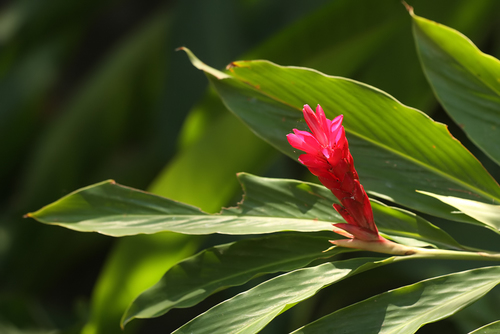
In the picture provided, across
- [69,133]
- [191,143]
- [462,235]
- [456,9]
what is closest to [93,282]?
[69,133]

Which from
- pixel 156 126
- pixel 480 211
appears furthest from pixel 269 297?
pixel 156 126

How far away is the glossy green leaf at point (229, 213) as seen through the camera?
0.38 m

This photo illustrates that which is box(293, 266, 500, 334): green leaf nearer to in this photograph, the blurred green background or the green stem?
the green stem

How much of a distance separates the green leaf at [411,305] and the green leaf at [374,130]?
61 mm

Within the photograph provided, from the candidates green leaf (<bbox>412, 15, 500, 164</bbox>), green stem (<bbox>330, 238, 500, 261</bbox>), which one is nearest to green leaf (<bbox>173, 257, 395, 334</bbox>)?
green stem (<bbox>330, 238, 500, 261</bbox>)

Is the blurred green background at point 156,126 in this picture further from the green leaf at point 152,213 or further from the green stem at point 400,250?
the green stem at point 400,250

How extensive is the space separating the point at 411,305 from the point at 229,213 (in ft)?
0.58

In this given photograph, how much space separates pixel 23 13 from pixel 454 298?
4.50 feet

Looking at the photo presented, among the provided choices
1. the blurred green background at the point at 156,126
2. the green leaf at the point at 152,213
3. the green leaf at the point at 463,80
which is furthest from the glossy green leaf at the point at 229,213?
the blurred green background at the point at 156,126

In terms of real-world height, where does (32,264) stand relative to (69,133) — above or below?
below

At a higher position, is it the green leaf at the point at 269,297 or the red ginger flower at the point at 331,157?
the red ginger flower at the point at 331,157

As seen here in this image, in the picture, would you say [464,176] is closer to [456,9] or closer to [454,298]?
[454,298]

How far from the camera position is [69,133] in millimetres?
1147

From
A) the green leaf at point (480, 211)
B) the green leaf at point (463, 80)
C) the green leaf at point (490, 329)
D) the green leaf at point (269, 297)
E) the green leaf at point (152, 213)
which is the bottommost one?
the green leaf at point (490, 329)
